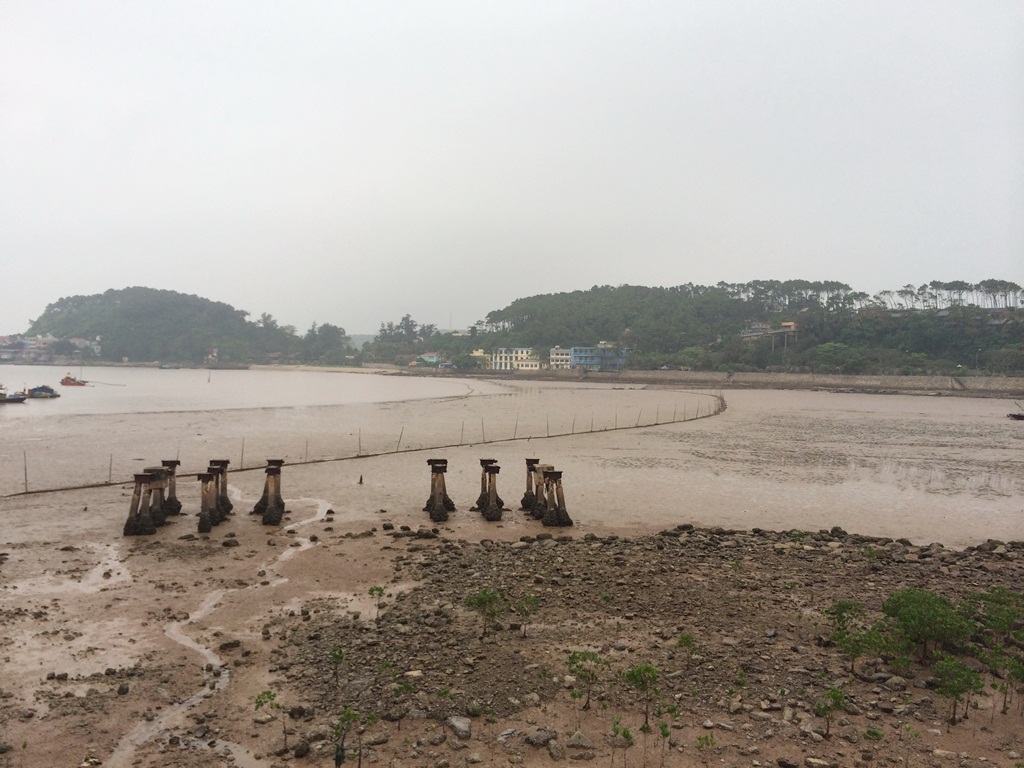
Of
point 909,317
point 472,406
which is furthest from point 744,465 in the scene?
point 909,317

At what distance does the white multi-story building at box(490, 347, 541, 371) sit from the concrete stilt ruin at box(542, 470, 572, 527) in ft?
413

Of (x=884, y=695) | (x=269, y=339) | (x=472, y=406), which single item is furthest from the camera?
(x=269, y=339)

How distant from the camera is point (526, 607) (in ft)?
30.5

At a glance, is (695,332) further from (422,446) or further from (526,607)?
(526,607)

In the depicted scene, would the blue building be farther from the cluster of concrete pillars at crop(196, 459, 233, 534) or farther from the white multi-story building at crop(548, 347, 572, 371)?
the cluster of concrete pillars at crop(196, 459, 233, 534)

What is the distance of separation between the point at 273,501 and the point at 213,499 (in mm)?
1279

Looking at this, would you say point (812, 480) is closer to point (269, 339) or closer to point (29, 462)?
point (29, 462)

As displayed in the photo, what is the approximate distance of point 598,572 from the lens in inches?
429

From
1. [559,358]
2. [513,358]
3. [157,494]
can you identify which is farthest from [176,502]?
[513,358]

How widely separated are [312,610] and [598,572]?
15.4 ft

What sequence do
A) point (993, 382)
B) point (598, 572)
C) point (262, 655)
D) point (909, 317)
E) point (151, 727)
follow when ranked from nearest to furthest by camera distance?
point (151, 727) < point (262, 655) < point (598, 572) < point (993, 382) < point (909, 317)

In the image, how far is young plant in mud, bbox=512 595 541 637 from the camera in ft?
29.3

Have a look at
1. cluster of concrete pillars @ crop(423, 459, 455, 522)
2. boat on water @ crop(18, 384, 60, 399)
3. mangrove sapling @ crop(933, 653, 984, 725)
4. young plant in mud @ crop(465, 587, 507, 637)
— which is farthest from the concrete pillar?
boat on water @ crop(18, 384, 60, 399)

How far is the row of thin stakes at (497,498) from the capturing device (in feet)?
49.0
